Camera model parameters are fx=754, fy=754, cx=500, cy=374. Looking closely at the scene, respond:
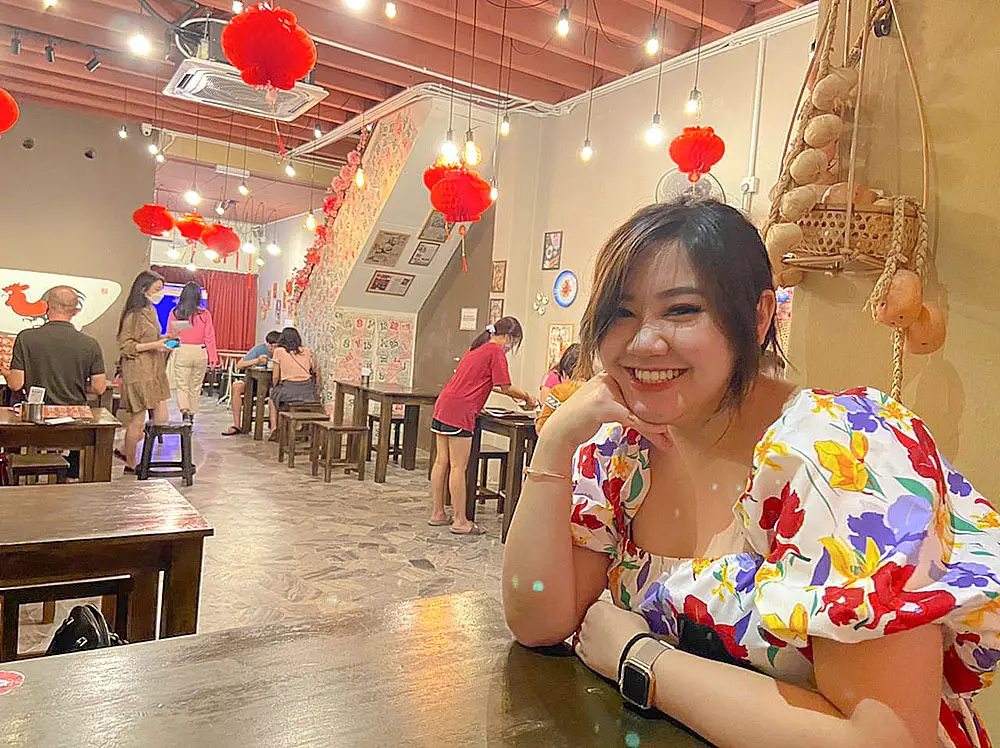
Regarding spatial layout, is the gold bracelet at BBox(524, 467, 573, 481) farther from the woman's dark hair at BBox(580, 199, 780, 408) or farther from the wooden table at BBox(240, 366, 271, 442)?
the wooden table at BBox(240, 366, 271, 442)

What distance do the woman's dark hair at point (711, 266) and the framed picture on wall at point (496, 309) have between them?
5.95m

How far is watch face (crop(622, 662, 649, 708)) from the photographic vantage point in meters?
0.99

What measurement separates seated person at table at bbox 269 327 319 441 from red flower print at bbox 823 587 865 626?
798 cm

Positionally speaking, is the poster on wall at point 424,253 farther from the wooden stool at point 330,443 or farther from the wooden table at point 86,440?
the wooden table at point 86,440

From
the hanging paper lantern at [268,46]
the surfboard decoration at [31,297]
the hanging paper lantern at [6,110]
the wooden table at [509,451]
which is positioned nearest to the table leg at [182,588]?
the hanging paper lantern at [268,46]

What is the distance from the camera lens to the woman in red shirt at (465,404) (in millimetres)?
5102

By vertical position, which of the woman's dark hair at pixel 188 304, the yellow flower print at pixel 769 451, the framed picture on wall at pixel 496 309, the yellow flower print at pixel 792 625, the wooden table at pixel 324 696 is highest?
the framed picture on wall at pixel 496 309

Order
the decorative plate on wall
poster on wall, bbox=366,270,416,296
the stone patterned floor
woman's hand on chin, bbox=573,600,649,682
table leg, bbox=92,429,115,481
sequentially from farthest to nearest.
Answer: poster on wall, bbox=366,270,416,296 → the decorative plate on wall → table leg, bbox=92,429,115,481 → the stone patterned floor → woman's hand on chin, bbox=573,600,649,682

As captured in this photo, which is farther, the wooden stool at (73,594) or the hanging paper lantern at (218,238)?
the hanging paper lantern at (218,238)

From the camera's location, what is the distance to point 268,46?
9.84 feet

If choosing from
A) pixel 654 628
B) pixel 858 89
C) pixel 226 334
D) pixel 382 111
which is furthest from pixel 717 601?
pixel 226 334

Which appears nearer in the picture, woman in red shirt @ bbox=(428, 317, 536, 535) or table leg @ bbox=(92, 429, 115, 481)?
table leg @ bbox=(92, 429, 115, 481)

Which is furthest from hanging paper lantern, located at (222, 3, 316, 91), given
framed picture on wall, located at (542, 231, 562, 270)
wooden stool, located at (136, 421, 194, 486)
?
framed picture on wall, located at (542, 231, 562, 270)

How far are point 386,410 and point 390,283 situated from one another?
203 centimetres
